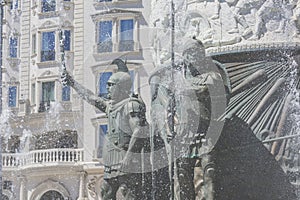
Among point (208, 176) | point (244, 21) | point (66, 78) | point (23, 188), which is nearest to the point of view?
point (208, 176)

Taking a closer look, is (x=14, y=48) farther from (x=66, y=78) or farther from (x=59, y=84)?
(x=66, y=78)

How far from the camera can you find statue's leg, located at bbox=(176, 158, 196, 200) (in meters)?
10.9

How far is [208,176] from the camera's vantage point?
1090 centimetres

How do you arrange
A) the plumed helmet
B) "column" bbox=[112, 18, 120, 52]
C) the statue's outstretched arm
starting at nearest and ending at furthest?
the plumed helmet → the statue's outstretched arm → "column" bbox=[112, 18, 120, 52]

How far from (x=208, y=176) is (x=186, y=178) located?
306mm

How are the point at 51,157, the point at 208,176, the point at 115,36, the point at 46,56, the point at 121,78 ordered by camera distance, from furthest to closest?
1. the point at 46,56
2. the point at 115,36
3. the point at 51,157
4. the point at 121,78
5. the point at 208,176

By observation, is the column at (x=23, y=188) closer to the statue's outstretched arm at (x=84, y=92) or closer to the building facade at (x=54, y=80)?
the building facade at (x=54, y=80)

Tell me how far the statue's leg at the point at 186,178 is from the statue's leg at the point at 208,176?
0.16m

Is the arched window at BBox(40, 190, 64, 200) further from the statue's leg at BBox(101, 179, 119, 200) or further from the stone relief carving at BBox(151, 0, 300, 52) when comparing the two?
the statue's leg at BBox(101, 179, 119, 200)

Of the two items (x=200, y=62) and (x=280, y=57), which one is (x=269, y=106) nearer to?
(x=280, y=57)

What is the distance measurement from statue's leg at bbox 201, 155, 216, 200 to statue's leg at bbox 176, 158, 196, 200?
0.16 meters

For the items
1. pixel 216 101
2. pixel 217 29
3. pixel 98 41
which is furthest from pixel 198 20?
pixel 98 41

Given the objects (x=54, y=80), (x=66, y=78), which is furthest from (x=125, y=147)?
(x=54, y=80)

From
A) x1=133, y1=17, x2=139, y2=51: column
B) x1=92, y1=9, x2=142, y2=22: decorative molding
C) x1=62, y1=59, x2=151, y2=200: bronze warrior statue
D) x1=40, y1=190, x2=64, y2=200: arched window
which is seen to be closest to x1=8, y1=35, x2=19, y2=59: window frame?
x1=92, y1=9, x2=142, y2=22: decorative molding
